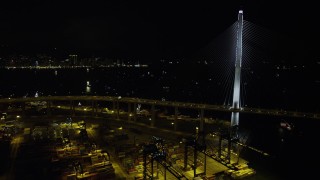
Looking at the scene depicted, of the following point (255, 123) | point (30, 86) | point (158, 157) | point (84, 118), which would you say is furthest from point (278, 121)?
point (30, 86)

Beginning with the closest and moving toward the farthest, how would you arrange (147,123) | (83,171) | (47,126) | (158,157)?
(158,157)
(83,171)
(47,126)
(147,123)

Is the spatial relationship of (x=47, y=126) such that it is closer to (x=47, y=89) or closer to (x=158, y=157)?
(x=158, y=157)

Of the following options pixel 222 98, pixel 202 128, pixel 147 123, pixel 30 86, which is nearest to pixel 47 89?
pixel 30 86

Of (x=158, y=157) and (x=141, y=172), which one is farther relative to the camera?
(x=141, y=172)

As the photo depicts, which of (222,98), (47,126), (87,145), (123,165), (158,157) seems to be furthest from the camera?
(222,98)

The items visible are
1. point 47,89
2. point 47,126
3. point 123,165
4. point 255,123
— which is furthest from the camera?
point 47,89

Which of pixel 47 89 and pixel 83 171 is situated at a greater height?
pixel 47 89

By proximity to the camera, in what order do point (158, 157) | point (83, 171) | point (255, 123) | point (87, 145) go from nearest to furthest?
point (158, 157) < point (83, 171) < point (87, 145) < point (255, 123)

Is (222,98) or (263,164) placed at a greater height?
(222,98)

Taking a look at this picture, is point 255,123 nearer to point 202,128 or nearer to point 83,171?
point 202,128
